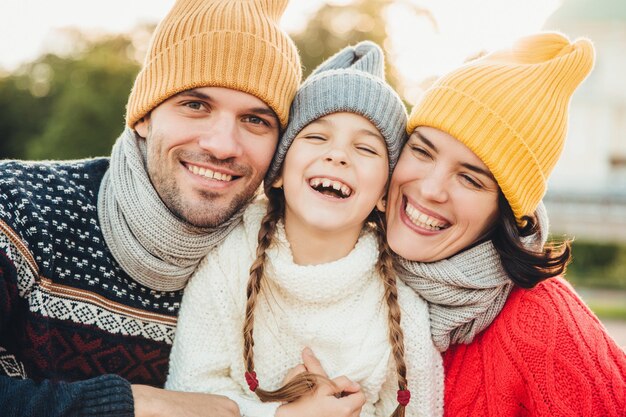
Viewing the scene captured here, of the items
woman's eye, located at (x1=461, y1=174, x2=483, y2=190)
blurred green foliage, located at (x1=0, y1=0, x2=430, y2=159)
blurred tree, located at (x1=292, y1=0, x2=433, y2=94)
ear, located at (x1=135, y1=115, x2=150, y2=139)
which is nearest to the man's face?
ear, located at (x1=135, y1=115, x2=150, y2=139)

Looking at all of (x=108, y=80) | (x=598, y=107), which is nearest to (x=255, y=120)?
(x=108, y=80)

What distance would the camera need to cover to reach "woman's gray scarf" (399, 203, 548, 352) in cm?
282

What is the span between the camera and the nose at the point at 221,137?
2.82 meters

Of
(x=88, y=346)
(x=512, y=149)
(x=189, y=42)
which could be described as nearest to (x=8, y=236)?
(x=88, y=346)

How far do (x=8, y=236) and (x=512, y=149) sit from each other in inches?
84.6

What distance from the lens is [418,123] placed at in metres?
2.96

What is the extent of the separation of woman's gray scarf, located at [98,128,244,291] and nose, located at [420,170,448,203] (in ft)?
3.29

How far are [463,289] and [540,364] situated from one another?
1.49ft

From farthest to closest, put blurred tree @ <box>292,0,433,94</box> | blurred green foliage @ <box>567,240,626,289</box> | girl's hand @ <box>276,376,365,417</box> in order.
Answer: blurred tree @ <box>292,0,433,94</box>, blurred green foliage @ <box>567,240,626,289</box>, girl's hand @ <box>276,376,365,417</box>

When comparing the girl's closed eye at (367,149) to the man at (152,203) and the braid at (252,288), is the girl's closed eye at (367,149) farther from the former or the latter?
the braid at (252,288)

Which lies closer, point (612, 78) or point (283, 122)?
point (283, 122)

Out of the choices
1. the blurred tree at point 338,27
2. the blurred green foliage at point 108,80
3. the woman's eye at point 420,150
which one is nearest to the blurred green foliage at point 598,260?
the blurred green foliage at point 108,80

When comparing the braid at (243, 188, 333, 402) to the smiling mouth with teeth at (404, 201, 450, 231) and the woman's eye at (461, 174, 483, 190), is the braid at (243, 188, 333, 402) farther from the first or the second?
the woman's eye at (461, 174, 483, 190)

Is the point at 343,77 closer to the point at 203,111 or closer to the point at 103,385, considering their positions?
the point at 203,111
